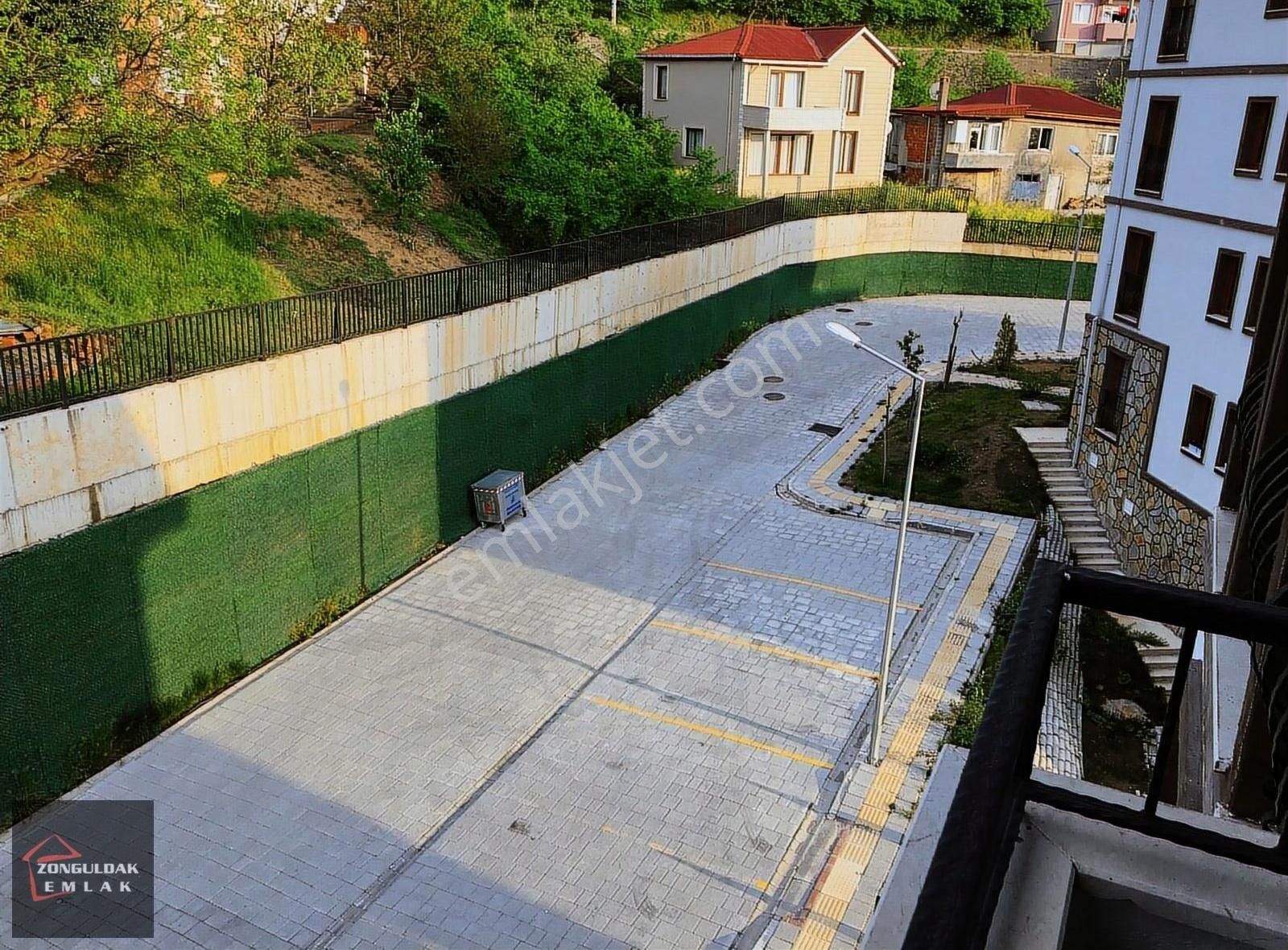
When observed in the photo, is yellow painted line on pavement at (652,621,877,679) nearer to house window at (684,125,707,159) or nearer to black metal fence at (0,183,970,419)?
black metal fence at (0,183,970,419)

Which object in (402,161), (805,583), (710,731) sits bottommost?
(710,731)

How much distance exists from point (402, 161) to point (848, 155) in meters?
22.0

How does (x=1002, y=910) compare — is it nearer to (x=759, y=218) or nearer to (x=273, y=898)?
(x=273, y=898)

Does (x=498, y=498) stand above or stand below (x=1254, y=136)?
below

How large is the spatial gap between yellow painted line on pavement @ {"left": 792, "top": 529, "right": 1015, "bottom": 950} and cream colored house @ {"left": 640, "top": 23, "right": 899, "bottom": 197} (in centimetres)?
2319

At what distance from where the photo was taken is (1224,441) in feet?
48.8

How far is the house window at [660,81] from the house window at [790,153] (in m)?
4.49

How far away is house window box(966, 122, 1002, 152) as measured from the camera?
41438 mm

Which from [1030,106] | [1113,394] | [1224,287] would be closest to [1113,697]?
[1224,287]

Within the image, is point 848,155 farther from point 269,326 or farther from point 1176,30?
point 269,326

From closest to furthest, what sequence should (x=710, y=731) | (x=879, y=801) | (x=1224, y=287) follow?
(x=879, y=801), (x=710, y=731), (x=1224, y=287)

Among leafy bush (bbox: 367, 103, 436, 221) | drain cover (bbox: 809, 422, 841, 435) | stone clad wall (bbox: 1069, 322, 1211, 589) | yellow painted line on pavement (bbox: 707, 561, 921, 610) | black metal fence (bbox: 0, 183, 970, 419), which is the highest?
leafy bush (bbox: 367, 103, 436, 221)

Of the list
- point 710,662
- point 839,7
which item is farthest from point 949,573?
point 839,7

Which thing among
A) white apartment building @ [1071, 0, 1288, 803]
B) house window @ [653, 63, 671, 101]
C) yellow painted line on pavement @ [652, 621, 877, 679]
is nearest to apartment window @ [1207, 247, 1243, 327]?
white apartment building @ [1071, 0, 1288, 803]
